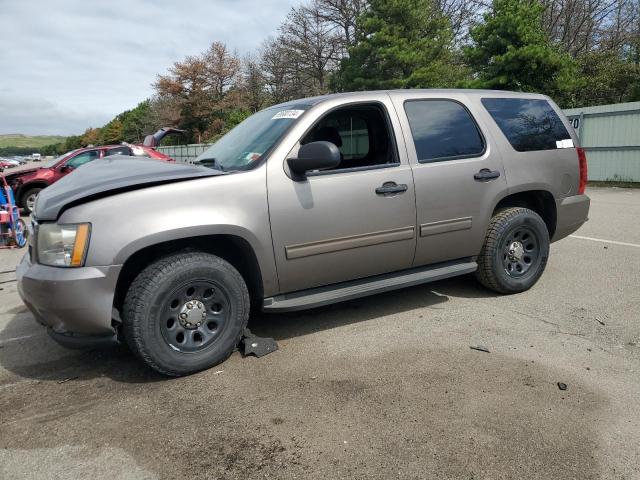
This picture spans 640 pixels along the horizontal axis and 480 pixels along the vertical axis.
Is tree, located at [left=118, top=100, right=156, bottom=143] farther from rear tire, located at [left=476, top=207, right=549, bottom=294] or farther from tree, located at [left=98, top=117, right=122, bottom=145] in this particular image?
→ rear tire, located at [left=476, top=207, right=549, bottom=294]

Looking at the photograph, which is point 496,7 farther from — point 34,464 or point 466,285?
point 34,464

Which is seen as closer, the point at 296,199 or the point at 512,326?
the point at 296,199

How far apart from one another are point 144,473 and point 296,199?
74.5 inches

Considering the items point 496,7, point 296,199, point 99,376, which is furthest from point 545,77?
point 99,376

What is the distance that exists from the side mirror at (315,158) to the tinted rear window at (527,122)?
1966 millimetres

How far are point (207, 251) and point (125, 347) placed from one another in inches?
43.1

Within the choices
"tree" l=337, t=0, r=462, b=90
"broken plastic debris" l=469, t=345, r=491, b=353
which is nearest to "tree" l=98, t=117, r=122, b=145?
"tree" l=337, t=0, r=462, b=90

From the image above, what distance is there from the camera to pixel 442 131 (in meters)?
4.20

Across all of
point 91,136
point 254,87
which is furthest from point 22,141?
point 254,87

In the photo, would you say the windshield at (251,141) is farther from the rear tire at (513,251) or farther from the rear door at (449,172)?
the rear tire at (513,251)

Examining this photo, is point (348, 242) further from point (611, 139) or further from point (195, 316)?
point (611, 139)

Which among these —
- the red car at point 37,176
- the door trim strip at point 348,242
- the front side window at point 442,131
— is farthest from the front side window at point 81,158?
the door trim strip at point 348,242

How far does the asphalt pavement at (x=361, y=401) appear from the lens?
2.40 metres

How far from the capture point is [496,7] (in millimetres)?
18422
